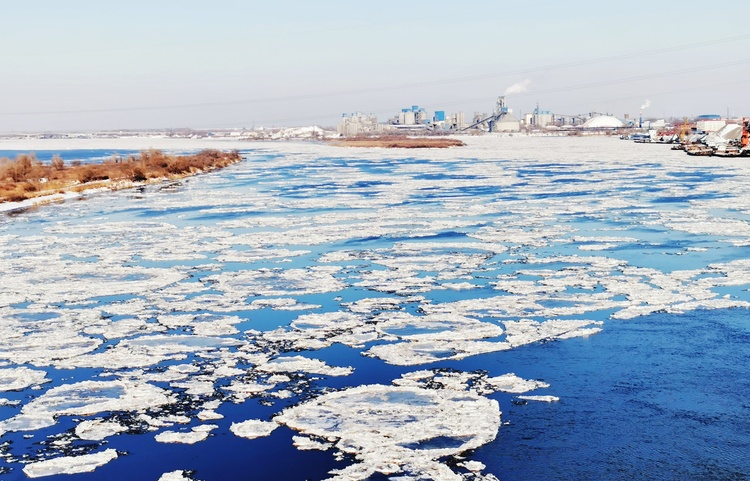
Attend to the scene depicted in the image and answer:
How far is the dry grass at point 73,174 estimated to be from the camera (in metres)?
29.2

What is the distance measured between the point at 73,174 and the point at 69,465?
33.2 meters

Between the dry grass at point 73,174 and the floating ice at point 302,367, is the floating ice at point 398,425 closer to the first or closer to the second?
the floating ice at point 302,367

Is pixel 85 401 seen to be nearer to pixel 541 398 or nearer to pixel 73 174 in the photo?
pixel 541 398

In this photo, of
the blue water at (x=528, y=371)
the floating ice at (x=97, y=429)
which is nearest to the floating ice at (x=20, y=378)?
the blue water at (x=528, y=371)

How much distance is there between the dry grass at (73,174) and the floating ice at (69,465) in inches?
916

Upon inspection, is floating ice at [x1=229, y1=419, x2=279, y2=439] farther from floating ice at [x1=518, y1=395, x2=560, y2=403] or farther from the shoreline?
the shoreline

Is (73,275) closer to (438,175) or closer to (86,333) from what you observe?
(86,333)

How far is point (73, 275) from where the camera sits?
41.0ft

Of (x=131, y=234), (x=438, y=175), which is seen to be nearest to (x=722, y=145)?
(x=438, y=175)

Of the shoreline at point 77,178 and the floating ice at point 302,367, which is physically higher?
the shoreline at point 77,178

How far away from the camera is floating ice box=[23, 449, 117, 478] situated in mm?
5220

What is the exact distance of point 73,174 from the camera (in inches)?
1411

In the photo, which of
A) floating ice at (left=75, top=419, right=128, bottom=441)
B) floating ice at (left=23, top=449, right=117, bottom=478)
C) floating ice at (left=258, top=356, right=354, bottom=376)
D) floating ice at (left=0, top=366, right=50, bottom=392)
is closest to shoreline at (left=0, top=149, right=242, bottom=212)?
floating ice at (left=0, top=366, right=50, bottom=392)

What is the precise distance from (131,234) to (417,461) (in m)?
13.5
